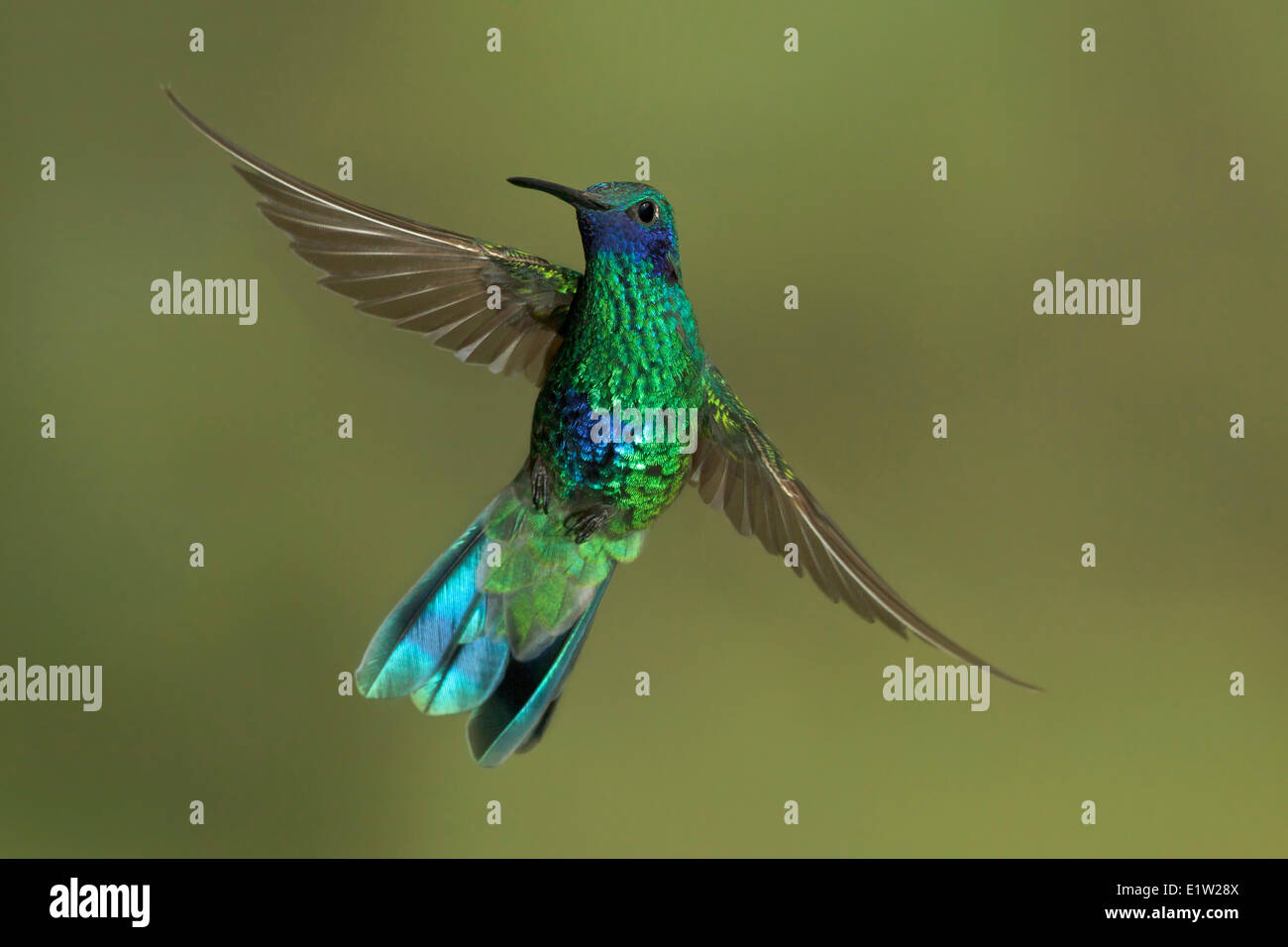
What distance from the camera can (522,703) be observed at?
3.65ft

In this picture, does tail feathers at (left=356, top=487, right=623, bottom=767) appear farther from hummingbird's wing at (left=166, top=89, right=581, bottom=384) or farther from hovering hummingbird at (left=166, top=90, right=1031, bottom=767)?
hummingbird's wing at (left=166, top=89, right=581, bottom=384)

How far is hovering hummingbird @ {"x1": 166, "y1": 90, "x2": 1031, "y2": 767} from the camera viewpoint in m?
0.94

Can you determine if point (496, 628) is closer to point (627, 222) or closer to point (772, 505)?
point (772, 505)

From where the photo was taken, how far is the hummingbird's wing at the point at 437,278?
0.94 m

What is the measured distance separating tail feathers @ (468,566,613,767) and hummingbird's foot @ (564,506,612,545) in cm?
8

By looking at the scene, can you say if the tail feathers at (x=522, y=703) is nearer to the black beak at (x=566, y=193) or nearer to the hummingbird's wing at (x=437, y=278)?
the hummingbird's wing at (x=437, y=278)

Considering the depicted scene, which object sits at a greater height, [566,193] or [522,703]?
[566,193]

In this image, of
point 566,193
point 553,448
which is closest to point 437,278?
point 553,448

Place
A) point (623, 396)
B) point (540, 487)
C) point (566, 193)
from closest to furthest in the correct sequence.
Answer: point (566, 193)
point (623, 396)
point (540, 487)

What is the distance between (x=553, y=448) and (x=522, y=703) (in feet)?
0.78

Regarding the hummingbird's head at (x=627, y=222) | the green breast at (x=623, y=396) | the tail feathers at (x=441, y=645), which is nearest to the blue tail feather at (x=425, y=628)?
the tail feathers at (x=441, y=645)

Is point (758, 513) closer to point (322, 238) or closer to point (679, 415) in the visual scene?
point (679, 415)

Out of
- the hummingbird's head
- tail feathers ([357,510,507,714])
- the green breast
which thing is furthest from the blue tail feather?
the hummingbird's head

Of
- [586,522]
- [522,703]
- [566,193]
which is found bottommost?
[522,703]
